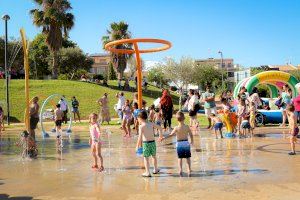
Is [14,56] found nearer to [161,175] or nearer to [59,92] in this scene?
[59,92]

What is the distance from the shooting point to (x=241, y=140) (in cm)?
1446

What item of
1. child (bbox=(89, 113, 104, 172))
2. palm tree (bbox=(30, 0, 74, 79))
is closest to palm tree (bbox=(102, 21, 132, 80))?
palm tree (bbox=(30, 0, 74, 79))

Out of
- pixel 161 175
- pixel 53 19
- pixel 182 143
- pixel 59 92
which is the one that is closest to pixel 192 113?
pixel 182 143

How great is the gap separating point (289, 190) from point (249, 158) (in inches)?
136

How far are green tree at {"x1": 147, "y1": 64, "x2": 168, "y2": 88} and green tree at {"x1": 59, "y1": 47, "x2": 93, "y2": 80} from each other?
20522mm

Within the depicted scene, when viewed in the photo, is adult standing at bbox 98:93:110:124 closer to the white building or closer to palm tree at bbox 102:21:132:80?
palm tree at bbox 102:21:132:80

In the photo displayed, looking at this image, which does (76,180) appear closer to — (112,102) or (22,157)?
(22,157)

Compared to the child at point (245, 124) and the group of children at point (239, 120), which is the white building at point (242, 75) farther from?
the child at point (245, 124)

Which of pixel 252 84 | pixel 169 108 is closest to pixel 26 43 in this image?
pixel 169 108

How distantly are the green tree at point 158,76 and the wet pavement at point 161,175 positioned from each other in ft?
239

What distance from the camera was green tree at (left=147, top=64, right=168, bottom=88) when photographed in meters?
86.1

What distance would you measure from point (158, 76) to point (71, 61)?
24.1 meters

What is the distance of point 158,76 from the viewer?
86500 millimetres

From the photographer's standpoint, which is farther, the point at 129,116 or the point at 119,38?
the point at 119,38
